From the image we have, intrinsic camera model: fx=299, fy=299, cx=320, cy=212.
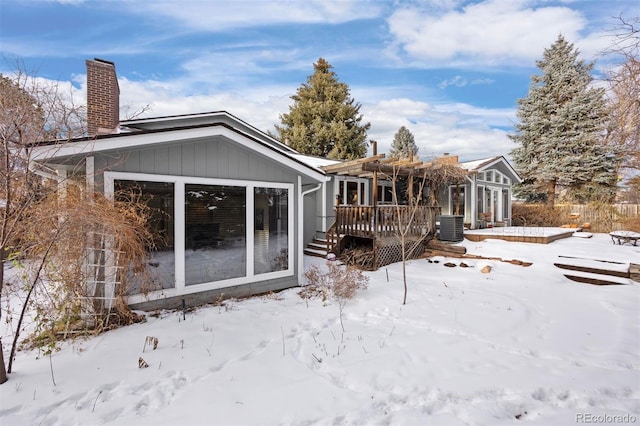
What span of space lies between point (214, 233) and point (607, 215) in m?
19.4

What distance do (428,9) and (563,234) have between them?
10.6 m

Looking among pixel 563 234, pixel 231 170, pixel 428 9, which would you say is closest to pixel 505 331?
pixel 231 170

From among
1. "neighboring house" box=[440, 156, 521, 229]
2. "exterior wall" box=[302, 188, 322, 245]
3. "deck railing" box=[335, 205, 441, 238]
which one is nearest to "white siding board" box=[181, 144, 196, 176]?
"deck railing" box=[335, 205, 441, 238]

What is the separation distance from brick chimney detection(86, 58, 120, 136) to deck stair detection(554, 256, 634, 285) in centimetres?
1181

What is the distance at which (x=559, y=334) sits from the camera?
436 centimetres

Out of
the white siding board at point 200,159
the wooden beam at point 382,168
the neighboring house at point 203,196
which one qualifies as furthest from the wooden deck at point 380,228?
the white siding board at point 200,159

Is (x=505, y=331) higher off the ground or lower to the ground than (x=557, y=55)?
lower

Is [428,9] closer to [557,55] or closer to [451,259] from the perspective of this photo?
[451,259]

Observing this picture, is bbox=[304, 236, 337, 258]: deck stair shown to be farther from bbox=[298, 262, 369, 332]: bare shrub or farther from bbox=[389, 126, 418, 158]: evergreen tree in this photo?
bbox=[389, 126, 418, 158]: evergreen tree

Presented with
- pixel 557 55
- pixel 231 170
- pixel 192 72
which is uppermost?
pixel 557 55

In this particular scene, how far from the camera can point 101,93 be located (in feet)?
22.7

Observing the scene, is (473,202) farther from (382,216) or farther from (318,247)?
(318,247)

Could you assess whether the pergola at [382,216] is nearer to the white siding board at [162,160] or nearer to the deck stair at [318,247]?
the deck stair at [318,247]

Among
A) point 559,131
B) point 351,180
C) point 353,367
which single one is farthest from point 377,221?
point 559,131
